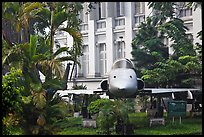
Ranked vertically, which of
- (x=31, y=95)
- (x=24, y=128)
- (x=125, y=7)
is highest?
(x=125, y=7)

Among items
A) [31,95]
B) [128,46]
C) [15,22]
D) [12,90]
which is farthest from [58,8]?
[128,46]

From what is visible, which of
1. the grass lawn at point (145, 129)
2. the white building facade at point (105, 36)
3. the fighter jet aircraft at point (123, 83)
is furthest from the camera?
the white building facade at point (105, 36)

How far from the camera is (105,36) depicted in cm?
2800

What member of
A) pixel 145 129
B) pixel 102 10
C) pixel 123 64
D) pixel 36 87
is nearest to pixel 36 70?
pixel 36 87

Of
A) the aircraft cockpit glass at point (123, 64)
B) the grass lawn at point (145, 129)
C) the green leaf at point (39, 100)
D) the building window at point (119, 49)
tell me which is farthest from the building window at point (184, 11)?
the green leaf at point (39, 100)

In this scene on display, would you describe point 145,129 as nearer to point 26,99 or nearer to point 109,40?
point 26,99

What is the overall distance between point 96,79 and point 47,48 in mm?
13473

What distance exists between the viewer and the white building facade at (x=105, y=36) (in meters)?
26.2

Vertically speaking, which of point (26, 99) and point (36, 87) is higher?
point (36, 87)

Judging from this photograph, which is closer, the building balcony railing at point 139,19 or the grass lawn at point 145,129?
the grass lawn at point 145,129

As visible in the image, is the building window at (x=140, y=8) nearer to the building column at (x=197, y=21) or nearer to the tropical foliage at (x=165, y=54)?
the building column at (x=197, y=21)

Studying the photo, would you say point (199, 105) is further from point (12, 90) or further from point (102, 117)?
point (12, 90)

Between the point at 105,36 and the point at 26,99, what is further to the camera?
the point at 105,36

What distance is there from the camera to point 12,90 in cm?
945
